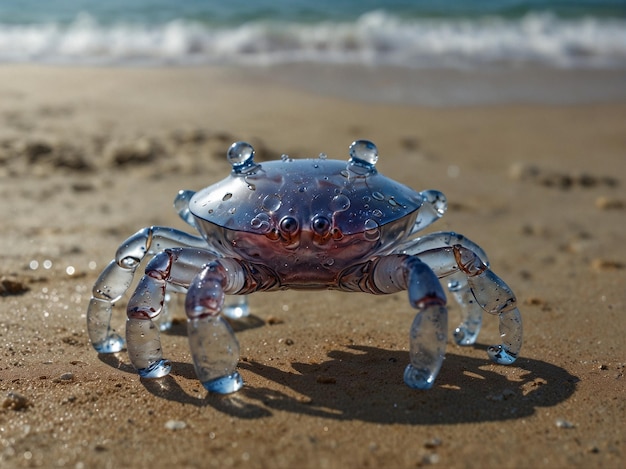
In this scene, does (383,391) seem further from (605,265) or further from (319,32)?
(319,32)

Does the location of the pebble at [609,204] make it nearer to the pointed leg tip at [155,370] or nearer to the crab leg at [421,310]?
the crab leg at [421,310]

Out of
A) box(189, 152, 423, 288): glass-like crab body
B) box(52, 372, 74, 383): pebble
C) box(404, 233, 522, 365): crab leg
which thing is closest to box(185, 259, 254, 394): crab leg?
box(189, 152, 423, 288): glass-like crab body

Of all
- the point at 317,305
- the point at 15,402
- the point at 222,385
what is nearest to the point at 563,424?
the point at 222,385

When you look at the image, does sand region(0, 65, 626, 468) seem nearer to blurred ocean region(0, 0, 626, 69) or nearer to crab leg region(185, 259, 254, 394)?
crab leg region(185, 259, 254, 394)

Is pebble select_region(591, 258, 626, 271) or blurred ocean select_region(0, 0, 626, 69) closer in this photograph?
pebble select_region(591, 258, 626, 271)

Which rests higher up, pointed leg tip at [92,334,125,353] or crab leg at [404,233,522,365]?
crab leg at [404,233,522,365]

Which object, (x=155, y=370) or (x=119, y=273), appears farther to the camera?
(x=119, y=273)

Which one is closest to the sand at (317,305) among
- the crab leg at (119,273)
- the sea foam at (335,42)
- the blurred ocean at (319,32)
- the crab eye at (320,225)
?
the crab leg at (119,273)
